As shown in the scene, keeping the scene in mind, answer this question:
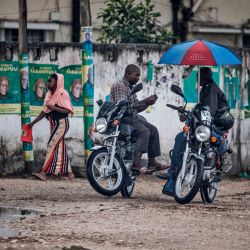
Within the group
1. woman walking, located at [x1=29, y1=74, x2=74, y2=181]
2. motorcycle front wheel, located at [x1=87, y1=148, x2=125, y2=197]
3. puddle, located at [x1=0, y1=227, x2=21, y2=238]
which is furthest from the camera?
woman walking, located at [x1=29, y1=74, x2=74, y2=181]

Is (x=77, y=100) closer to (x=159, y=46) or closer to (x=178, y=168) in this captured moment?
(x=159, y=46)

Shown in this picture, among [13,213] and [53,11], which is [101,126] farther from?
[53,11]

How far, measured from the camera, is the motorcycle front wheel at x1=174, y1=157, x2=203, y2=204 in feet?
43.1

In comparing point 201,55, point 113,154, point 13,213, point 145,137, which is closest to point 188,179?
point 113,154

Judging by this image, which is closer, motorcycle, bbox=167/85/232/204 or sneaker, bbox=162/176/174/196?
motorcycle, bbox=167/85/232/204

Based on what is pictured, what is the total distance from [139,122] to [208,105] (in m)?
0.87

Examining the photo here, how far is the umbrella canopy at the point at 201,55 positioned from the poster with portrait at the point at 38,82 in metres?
3.33

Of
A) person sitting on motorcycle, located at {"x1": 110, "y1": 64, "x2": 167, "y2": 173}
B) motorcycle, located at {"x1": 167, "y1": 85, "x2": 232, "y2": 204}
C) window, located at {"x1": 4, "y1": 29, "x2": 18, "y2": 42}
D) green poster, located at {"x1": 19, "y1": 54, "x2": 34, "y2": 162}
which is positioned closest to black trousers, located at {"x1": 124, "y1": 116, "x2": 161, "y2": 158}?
person sitting on motorcycle, located at {"x1": 110, "y1": 64, "x2": 167, "y2": 173}

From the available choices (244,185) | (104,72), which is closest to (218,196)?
(244,185)

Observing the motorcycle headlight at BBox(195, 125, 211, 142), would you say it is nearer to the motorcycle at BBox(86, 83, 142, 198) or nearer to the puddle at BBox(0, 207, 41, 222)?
the motorcycle at BBox(86, 83, 142, 198)

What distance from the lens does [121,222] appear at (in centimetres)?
1133

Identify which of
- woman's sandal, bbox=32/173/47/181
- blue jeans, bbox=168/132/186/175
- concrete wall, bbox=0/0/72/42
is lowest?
woman's sandal, bbox=32/173/47/181

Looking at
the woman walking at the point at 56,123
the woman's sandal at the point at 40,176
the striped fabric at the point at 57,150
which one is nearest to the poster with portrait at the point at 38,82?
the woman walking at the point at 56,123

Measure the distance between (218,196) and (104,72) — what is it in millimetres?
3232
